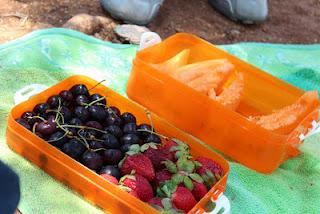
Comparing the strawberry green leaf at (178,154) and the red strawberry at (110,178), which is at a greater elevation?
the strawberry green leaf at (178,154)

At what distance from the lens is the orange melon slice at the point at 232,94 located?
192 centimetres

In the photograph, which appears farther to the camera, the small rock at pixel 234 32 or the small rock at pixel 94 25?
the small rock at pixel 234 32

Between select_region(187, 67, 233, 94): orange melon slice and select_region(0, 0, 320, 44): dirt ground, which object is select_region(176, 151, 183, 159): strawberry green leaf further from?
select_region(0, 0, 320, 44): dirt ground

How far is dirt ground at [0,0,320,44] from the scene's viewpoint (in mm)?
2398

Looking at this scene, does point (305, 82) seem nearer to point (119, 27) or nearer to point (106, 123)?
point (119, 27)

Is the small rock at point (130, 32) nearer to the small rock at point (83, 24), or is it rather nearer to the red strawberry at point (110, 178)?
the small rock at point (83, 24)

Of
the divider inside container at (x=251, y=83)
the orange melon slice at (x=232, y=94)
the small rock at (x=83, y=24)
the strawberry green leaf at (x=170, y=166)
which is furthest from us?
the small rock at (x=83, y=24)

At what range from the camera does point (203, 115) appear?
74.5 inches

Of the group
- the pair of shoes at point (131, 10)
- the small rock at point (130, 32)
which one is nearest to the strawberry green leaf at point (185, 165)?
the small rock at point (130, 32)

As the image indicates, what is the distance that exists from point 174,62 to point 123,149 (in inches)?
21.6

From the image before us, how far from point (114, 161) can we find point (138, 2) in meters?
1.13

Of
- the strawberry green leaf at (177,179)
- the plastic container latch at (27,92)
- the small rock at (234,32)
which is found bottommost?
the plastic container latch at (27,92)

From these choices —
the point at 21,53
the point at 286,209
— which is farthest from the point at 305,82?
the point at 21,53

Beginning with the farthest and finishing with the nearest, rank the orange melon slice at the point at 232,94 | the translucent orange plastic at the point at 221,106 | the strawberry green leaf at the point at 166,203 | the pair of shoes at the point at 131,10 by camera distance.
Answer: the pair of shoes at the point at 131,10 < the orange melon slice at the point at 232,94 < the translucent orange plastic at the point at 221,106 < the strawberry green leaf at the point at 166,203
